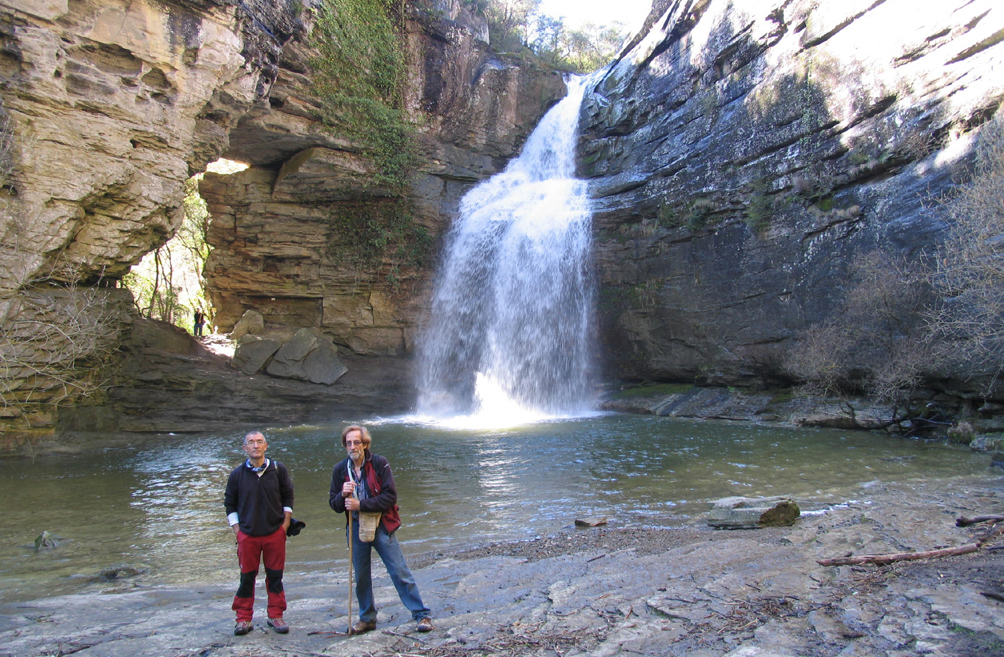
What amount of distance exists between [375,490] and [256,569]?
1073 millimetres

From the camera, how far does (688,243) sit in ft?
55.7

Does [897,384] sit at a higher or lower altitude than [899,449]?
higher

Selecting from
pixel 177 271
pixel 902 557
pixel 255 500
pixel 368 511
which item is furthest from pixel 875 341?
pixel 177 271

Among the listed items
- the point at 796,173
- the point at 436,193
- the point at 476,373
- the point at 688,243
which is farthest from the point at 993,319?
the point at 436,193

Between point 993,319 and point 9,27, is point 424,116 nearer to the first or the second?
point 9,27

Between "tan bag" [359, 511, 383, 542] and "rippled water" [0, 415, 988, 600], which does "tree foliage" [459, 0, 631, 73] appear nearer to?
"rippled water" [0, 415, 988, 600]

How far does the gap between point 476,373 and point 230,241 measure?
30.7 feet

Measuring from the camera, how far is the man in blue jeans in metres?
3.76

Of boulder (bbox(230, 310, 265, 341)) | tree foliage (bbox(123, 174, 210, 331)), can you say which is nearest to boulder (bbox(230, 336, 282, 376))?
boulder (bbox(230, 310, 265, 341))

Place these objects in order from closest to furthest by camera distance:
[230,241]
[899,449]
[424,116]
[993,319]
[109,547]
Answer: [109,547] → [993,319] → [899,449] → [230,241] → [424,116]

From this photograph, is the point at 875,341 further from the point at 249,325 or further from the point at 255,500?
the point at 249,325

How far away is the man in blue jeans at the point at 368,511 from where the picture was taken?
148 inches

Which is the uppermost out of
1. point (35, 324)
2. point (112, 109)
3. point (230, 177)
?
point (230, 177)

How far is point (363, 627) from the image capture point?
12.4 ft
